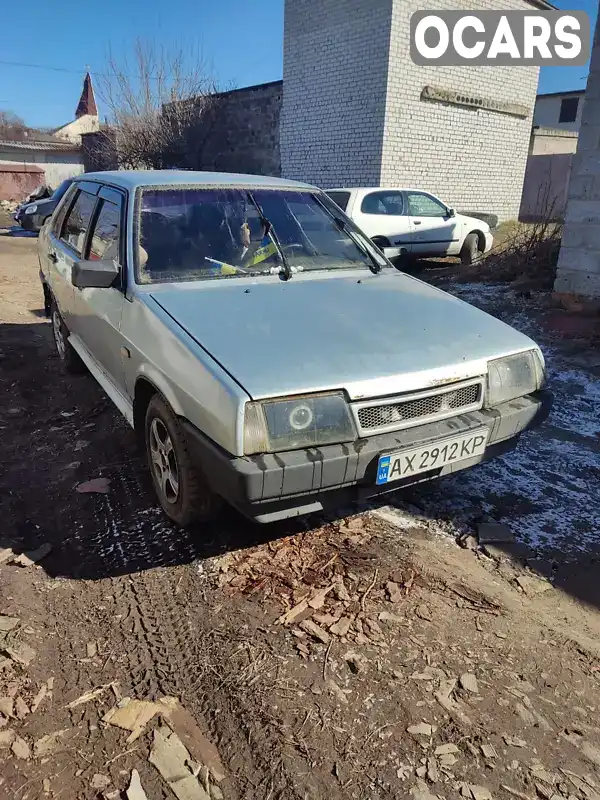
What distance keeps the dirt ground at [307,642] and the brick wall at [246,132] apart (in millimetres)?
14054

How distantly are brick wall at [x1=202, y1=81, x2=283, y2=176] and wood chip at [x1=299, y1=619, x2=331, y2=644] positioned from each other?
15.0m

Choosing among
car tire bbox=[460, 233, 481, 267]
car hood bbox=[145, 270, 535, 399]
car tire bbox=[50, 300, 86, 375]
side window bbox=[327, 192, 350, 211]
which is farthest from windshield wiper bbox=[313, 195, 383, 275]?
car tire bbox=[460, 233, 481, 267]

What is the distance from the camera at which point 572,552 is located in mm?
2818

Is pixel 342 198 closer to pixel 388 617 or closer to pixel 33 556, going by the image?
pixel 33 556

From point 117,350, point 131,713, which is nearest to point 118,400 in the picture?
point 117,350

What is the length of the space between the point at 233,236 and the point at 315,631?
2223 mm

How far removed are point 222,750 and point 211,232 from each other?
2.60 meters

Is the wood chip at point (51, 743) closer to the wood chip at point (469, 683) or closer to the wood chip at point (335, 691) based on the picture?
the wood chip at point (335, 691)

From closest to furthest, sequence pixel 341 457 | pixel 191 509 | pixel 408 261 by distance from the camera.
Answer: pixel 341 457
pixel 191 509
pixel 408 261

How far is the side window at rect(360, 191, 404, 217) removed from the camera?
31.2 ft

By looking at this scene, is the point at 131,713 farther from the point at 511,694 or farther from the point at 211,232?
the point at 211,232

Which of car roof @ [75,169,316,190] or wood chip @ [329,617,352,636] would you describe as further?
car roof @ [75,169,316,190]

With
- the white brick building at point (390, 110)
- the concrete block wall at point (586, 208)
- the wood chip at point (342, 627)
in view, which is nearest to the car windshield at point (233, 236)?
the wood chip at point (342, 627)

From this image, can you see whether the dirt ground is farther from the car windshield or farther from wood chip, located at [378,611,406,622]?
the car windshield
